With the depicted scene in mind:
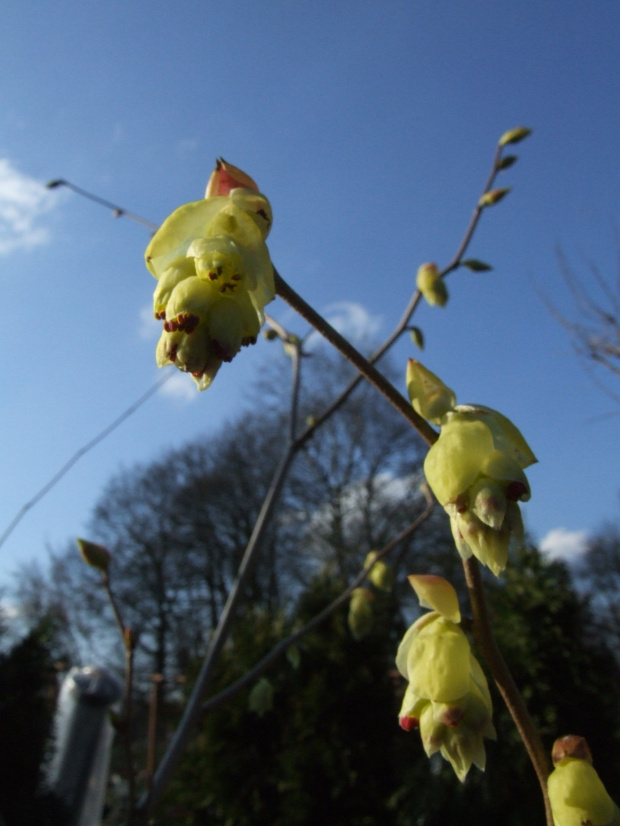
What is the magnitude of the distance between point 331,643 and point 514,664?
1273mm

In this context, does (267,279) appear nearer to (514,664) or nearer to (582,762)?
(582,762)

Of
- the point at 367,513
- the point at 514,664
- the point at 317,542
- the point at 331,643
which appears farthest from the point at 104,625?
the point at 514,664

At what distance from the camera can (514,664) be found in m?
3.47

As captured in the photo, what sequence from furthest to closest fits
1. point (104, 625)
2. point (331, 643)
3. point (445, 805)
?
point (104, 625) → point (331, 643) → point (445, 805)

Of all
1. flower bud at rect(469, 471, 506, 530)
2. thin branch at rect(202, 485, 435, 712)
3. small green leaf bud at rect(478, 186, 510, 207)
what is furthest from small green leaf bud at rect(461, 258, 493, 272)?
flower bud at rect(469, 471, 506, 530)

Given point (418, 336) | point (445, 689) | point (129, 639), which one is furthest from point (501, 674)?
point (418, 336)

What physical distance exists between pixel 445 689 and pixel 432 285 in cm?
111

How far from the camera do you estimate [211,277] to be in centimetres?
59

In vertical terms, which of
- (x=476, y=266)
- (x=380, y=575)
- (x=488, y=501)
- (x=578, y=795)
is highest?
(x=476, y=266)

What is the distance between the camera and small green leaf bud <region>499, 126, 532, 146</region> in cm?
207

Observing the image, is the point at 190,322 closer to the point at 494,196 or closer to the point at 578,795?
the point at 578,795

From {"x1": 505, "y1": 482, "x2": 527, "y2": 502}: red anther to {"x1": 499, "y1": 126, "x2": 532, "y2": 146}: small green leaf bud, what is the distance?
1.91 metres

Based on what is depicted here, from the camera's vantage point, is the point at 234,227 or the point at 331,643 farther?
the point at 331,643

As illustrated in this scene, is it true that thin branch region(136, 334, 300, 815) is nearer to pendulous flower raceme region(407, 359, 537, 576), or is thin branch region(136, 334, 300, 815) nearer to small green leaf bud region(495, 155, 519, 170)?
pendulous flower raceme region(407, 359, 537, 576)
